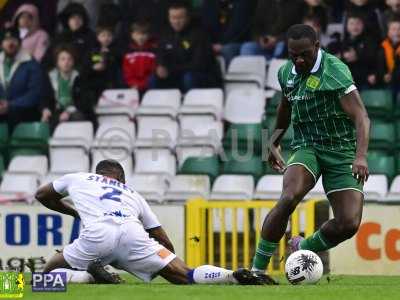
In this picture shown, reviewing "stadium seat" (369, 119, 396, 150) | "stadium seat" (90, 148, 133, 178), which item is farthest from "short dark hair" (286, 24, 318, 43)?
"stadium seat" (90, 148, 133, 178)

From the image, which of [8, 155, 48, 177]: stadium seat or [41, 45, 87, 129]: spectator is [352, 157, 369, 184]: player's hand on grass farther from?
[41, 45, 87, 129]: spectator

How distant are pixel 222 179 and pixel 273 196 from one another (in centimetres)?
91

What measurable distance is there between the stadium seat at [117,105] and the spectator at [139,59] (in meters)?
0.18

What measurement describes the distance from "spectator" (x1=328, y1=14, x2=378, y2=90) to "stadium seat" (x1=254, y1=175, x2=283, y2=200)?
5.76 feet

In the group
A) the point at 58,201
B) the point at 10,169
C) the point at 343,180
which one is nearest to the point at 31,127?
the point at 10,169

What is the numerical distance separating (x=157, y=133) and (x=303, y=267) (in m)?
7.56

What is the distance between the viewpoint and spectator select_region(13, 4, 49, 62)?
20203 millimetres

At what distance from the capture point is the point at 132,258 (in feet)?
39.3

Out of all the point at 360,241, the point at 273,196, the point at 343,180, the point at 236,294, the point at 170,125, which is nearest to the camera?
the point at 236,294

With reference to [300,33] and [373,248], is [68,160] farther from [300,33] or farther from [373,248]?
[300,33]

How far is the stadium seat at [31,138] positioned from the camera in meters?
19.4

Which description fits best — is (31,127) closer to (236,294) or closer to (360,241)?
(360,241)

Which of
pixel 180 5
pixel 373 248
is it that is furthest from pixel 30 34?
pixel 373 248

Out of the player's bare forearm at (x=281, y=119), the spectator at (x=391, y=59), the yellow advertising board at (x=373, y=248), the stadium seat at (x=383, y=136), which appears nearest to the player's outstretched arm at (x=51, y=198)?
the player's bare forearm at (x=281, y=119)
